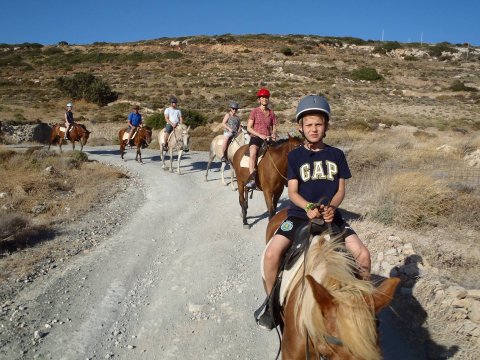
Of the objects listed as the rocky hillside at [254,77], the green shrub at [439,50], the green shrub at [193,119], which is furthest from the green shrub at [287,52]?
the green shrub at [193,119]

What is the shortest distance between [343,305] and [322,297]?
126mm

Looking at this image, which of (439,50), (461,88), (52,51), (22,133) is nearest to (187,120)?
(22,133)

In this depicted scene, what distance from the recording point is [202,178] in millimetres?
13711

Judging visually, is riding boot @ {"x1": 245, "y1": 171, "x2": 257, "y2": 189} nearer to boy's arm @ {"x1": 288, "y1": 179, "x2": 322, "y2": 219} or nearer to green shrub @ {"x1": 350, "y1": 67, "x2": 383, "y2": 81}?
boy's arm @ {"x1": 288, "y1": 179, "x2": 322, "y2": 219}

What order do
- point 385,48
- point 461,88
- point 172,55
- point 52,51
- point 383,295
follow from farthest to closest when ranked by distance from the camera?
point 385,48 < point 52,51 < point 172,55 < point 461,88 < point 383,295

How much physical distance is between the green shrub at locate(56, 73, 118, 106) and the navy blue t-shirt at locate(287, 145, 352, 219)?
4610cm

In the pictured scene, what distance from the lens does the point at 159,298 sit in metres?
5.40

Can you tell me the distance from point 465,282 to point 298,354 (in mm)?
3676

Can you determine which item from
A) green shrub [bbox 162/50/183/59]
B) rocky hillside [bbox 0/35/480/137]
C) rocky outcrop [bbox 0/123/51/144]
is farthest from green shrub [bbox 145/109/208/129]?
green shrub [bbox 162/50/183/59]

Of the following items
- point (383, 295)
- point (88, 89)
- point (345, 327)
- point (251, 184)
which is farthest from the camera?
point (88, 89)

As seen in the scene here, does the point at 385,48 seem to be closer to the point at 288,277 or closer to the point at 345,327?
the point at 288,277

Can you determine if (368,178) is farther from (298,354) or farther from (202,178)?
(298,354)

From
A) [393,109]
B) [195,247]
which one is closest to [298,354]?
[195,247]

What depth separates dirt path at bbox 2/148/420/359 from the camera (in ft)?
14.1
